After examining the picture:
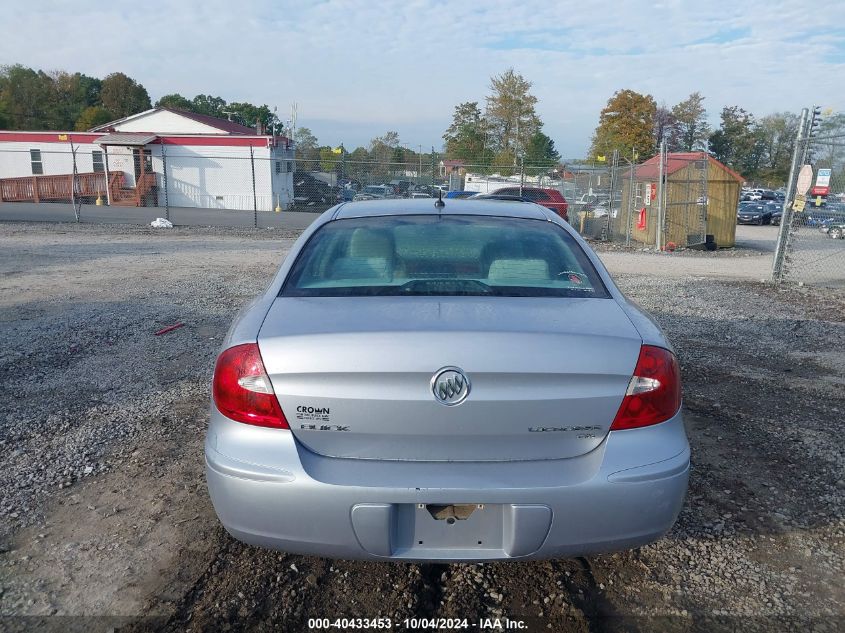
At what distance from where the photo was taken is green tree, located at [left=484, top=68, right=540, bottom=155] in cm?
5281

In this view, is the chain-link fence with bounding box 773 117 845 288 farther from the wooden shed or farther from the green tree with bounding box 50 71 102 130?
the green tree with bounding box 50 71 102 130

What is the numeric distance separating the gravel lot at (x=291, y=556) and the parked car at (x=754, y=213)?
2985 centimetres

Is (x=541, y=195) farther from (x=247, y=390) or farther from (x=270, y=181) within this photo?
(x=247, y=390)

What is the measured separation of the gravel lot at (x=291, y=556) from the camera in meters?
2.84

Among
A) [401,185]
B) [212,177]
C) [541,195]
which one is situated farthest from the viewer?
[212,177]

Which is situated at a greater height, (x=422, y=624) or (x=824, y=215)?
(x=824, y=215)

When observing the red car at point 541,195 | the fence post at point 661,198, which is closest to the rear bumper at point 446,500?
the fence post at point 661,198

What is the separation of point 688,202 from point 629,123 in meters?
38.7

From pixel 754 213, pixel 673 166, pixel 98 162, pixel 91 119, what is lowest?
pixel 754 213

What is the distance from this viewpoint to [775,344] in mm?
7359

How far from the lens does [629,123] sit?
5450 centimetres

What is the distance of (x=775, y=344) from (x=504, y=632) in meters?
5.77

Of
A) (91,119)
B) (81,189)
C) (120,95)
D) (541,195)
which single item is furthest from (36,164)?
(120,95)

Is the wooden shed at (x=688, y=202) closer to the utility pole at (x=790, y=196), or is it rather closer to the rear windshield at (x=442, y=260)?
the utility pole at (x=790, y=196)
